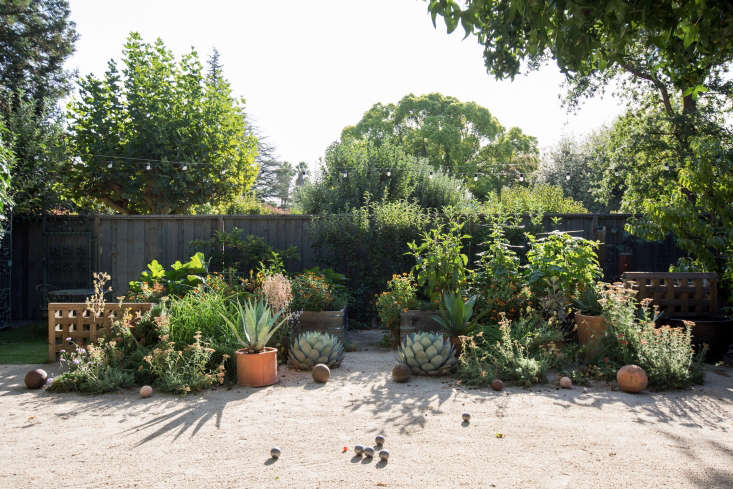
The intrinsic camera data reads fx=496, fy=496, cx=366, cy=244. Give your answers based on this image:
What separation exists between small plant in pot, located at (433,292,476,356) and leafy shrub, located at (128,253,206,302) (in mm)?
2738

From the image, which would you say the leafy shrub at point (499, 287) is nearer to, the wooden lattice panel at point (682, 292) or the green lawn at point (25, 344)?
the wooden lattice panel at point (682, 292)

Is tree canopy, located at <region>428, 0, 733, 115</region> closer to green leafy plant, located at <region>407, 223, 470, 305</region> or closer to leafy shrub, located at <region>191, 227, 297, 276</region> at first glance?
green leafy plant, located at <region>407, 223, 470, 305</region>

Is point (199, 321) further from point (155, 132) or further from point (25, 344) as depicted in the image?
point (155, 132)

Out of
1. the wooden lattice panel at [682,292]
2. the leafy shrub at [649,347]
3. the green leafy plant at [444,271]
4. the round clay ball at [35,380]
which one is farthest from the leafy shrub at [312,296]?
the wooden lattice panel at [682,292]

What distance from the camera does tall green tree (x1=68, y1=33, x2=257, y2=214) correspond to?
10.2 meters

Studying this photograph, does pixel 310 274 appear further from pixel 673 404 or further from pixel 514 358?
pixel 673 404

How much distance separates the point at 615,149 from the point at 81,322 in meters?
10.3

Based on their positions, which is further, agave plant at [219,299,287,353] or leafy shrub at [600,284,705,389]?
agave plant at [219,299,287,353]

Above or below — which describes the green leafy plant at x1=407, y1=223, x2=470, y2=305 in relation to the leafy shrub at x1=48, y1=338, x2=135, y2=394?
above

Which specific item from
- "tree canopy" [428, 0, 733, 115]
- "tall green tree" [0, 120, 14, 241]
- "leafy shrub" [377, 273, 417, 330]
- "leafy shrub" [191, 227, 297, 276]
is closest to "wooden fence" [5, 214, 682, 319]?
"leafy shrub" [191, 227, 297, 276]

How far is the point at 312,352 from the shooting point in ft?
15.3

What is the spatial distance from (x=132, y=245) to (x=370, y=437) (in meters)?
6.32

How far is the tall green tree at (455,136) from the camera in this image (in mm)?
23527

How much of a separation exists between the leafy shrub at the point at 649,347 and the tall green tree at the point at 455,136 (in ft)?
62.2
